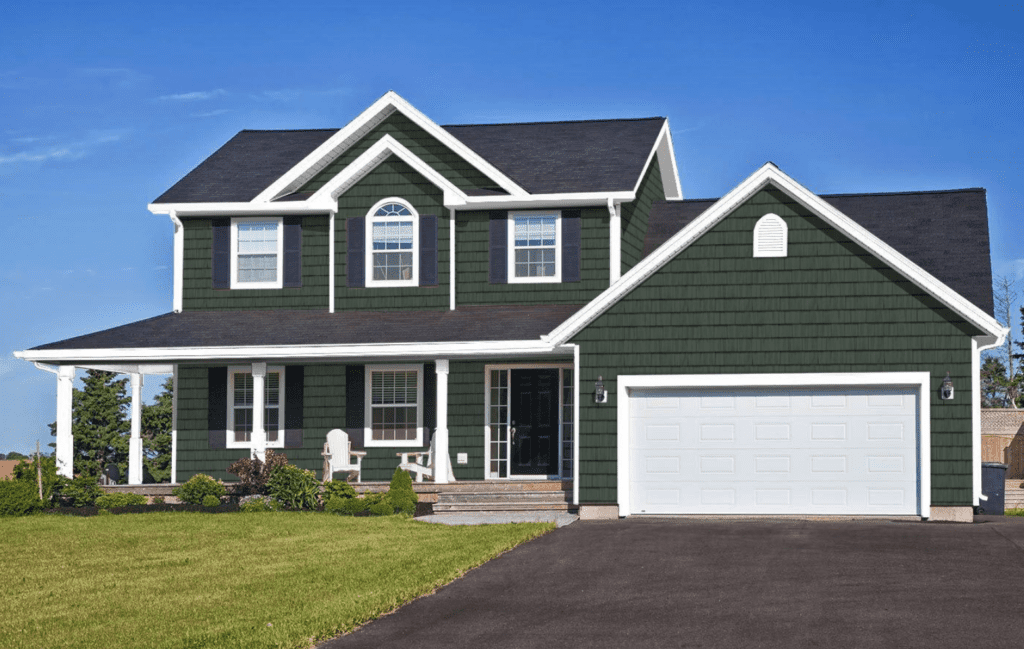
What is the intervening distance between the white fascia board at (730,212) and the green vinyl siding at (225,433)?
5.98 meters

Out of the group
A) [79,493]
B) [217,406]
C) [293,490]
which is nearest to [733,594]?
[293,490]

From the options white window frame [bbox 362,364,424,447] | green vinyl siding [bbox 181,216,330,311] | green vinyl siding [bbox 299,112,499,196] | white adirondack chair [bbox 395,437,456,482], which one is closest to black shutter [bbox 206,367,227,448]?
green vinyl siding [bbox 181,216,330,311]

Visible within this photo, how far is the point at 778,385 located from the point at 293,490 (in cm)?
862

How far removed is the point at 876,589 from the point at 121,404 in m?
26.0

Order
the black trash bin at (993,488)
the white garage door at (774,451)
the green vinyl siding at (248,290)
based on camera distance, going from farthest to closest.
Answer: the green vinyl siding at (248,290) → the black trash bin at (993,488) → the white garage door at (774,451)

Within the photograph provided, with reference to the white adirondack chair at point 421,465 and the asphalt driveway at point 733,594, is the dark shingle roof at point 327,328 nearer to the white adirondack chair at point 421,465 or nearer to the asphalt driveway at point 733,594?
the white adirondack chair at point 421,465

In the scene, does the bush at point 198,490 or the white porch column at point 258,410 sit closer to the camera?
the bush at point 198,490

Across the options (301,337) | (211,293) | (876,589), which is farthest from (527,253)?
(876,589)

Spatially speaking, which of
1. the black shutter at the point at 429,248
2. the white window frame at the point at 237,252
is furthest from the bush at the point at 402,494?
the white window frame at the point at 237,252

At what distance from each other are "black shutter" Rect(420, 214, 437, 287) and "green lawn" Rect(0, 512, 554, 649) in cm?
590

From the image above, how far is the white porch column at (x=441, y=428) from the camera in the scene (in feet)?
75.6

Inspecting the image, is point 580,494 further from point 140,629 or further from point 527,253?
point 140,629

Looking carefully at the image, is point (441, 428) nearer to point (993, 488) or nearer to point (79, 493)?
point (79, 493)

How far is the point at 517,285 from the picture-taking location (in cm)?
2505
